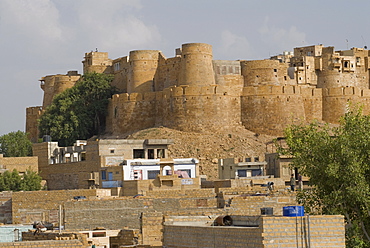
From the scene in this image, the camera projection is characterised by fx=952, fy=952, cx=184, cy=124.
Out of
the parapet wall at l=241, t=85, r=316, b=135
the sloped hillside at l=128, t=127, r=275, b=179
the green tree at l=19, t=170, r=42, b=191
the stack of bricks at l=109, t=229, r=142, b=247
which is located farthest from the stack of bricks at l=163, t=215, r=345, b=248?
the parapet wall at l=241, t=85, r=316, b=135

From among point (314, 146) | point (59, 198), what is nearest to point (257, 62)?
point (59, 198)

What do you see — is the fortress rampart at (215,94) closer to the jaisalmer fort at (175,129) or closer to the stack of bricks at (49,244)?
the jaisalmer fort at (175,129)

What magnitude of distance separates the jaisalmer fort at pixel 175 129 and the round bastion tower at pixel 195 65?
60 millimetres

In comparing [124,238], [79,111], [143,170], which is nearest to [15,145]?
[79,111]

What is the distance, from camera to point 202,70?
188 ft

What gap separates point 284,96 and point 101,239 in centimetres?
4107

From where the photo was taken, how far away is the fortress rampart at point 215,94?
56.0 m

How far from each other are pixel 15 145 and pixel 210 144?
1533cm

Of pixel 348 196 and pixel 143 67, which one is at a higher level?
pixel 143 67

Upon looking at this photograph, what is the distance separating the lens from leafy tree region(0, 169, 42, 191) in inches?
1788

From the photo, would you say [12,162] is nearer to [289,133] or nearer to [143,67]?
[143,67]

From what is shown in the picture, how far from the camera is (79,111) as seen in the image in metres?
62.6

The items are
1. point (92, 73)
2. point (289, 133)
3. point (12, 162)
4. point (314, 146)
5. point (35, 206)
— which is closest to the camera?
point (314, 146)

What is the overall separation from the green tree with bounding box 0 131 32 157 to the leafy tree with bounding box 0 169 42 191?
45.3ft
